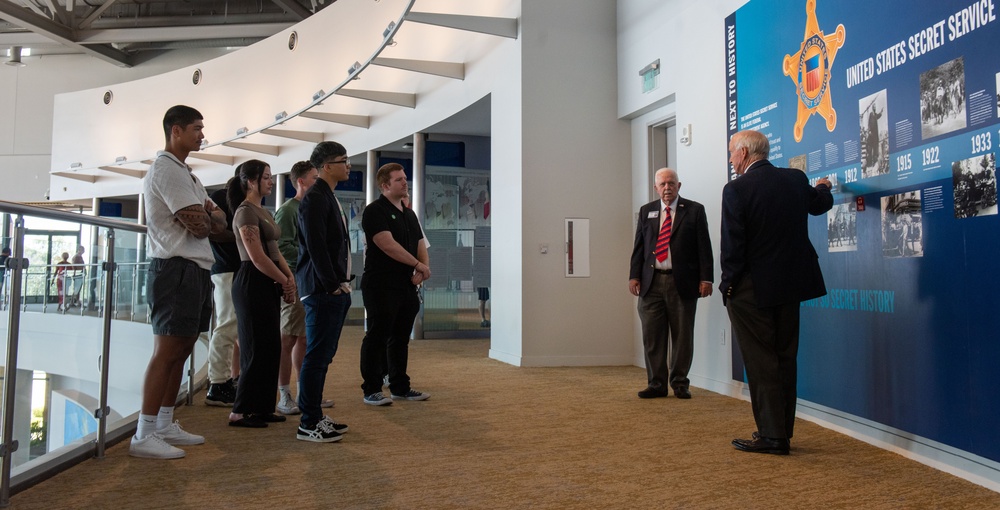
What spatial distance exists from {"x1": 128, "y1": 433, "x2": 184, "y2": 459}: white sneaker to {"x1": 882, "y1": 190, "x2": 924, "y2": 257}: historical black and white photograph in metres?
3.39

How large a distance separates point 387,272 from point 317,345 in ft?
3.76

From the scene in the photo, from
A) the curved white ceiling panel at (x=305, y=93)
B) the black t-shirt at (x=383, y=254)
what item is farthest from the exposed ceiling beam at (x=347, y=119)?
the black t-shirt at (x=383, y=254)

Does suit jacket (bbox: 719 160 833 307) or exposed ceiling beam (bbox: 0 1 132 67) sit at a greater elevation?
exposed ceiling beam (bbox: 0 1 132 67)

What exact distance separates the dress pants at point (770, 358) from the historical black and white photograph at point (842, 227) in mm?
678

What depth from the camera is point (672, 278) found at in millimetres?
5148

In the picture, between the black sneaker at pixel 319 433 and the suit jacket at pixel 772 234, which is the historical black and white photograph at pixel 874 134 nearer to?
the suit jacket at pixel 772 234

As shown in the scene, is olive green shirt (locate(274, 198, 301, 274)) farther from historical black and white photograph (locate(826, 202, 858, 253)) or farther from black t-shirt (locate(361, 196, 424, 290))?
historical black and white photograph (locate(826, 202, 858, 253))

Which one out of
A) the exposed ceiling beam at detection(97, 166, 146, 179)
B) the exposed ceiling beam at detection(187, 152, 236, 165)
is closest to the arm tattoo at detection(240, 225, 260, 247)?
the exposed ceiling beam at detection(187, 152, 236, 165)

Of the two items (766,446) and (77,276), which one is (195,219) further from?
(766,446)

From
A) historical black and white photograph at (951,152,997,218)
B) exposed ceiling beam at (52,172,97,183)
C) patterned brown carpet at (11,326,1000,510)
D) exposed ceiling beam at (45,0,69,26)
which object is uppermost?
exposed ceiling beam at (45,0,69,26)

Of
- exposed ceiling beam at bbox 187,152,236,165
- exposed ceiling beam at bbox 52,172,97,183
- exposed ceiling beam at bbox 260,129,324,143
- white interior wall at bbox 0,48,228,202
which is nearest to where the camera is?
exposed ceiling beam at bbox 260,129,324,143

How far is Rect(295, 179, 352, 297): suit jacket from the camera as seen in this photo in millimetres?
3506

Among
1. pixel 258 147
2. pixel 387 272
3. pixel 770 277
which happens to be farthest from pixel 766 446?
pixel 258 147

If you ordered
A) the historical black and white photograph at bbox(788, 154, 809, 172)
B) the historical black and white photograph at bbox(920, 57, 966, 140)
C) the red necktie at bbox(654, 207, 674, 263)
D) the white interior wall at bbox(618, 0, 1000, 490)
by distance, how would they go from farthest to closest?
the white interior wall at bbox(618, 0, 1000, 490)
the red necktie at bbox(654, 207, 674, 263)
the historical black and white photograph at bbox(788, 154, 809, 172)
the historical black and white photograph at bbox(920, 57, 966, 140)
